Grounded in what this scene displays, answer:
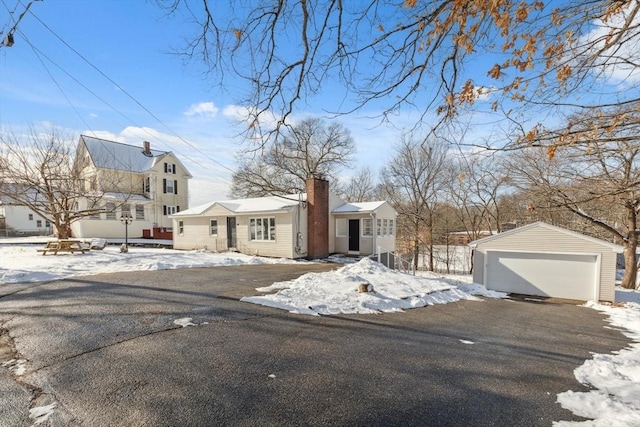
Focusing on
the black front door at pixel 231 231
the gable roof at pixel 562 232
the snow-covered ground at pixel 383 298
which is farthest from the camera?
the black front door at pixel 231 231

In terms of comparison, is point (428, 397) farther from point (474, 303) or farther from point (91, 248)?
point (91, 248)

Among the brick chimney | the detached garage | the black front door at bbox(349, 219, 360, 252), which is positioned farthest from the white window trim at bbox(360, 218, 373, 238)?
the detached garage

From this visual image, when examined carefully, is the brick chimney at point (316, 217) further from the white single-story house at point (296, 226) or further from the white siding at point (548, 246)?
the white siding at point (548, 246)

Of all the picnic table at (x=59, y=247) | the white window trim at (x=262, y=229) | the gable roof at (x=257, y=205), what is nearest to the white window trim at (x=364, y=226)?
the gable roof at (x=257, y=205)

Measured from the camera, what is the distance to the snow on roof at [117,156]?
26.6m

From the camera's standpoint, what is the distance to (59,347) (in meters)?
4.19

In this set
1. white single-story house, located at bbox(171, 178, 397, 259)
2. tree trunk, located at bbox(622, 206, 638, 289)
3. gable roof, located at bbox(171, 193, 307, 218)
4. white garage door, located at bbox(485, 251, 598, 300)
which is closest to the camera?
white garage door, located at bbox(485, 251, 598, 300)

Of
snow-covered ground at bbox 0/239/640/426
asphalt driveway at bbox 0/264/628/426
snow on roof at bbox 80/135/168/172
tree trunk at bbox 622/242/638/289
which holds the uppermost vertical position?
snow on roof at bbox 80/135/168/172

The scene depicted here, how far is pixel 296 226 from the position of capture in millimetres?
17266

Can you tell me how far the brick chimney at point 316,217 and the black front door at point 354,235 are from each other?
187 cm

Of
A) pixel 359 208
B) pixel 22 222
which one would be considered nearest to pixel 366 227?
pixel 359 208

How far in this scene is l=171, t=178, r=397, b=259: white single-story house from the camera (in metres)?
17.5

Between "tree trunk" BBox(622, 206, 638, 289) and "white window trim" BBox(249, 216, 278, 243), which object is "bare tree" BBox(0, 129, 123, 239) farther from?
"tree trunk" BBox(622, 206, 638, 289)

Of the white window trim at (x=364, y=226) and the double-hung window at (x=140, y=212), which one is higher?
the double-hung window at (x=140, y=212)
